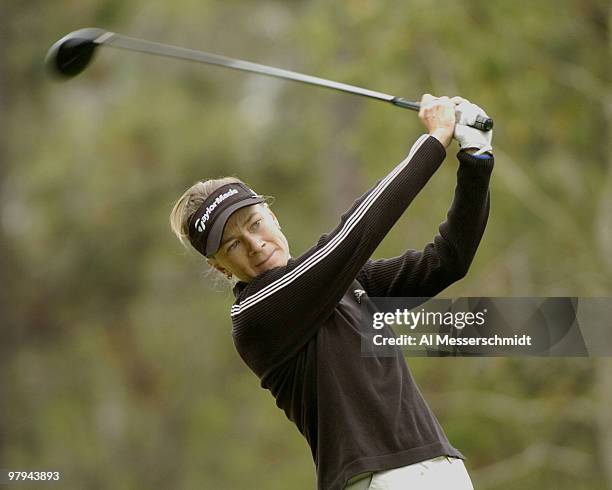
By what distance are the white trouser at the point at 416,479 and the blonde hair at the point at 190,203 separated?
3.33 ft

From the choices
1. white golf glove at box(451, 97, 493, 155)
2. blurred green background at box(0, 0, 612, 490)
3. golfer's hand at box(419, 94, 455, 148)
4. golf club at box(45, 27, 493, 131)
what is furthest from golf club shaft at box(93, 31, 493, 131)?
blurred green background at box(0, 0, 612, 490)

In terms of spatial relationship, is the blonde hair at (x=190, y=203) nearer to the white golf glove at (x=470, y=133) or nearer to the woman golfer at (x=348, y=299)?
the woman golfer at (x=348, y=299)

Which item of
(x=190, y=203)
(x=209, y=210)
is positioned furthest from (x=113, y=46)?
(x=209, y=210)

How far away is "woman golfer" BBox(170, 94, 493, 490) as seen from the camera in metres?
3.68

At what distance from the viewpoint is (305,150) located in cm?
1650

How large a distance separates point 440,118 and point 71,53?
1.72 metres

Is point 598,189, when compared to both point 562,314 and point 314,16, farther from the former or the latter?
point 562,314

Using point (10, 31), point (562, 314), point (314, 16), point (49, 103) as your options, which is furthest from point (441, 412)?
point (49, 103)

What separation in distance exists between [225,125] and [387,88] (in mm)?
6469

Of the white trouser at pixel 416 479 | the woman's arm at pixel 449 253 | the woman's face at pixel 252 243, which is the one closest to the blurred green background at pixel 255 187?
the woman's arm at pixel 449 253

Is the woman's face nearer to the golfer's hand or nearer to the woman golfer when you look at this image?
the woman golfer

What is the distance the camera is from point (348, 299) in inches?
155

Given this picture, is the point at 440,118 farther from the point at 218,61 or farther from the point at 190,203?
the point at 218,61

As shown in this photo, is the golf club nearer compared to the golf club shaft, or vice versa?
the golf club shaft
